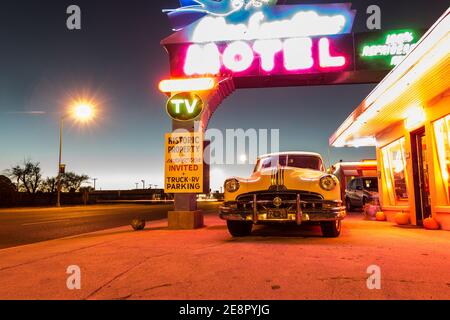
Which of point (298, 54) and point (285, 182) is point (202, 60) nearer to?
point (298, 54)

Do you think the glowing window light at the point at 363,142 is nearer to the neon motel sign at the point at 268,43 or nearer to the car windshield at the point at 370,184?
the neon motel sign at the point at 268,43

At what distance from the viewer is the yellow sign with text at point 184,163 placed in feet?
28.7

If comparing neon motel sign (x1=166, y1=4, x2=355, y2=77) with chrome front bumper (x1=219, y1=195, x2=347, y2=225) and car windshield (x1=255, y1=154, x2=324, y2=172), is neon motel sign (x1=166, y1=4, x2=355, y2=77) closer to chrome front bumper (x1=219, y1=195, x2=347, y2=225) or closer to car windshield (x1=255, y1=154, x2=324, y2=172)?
car windshield (x1=255, y1=154, x2=324, y2=172)

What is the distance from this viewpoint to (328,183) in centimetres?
619

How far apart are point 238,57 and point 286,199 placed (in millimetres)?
5752

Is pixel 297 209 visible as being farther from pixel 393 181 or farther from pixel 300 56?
pixel 393 181

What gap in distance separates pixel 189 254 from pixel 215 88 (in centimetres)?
553

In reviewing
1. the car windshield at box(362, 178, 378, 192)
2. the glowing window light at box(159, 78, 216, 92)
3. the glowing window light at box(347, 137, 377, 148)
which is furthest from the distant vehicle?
the glowing window light at box(159, 78, 216, 92)

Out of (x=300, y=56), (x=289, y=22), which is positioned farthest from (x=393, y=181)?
(x=289, y=22)

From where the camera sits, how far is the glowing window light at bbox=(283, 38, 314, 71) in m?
10.4

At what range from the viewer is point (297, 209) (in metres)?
6.01

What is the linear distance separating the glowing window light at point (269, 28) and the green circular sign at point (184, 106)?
256cm

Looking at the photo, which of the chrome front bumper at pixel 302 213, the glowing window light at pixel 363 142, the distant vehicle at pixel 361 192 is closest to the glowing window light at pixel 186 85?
the chrome front bumper at pixel 302 213

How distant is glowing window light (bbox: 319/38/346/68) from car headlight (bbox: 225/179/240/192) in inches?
219
